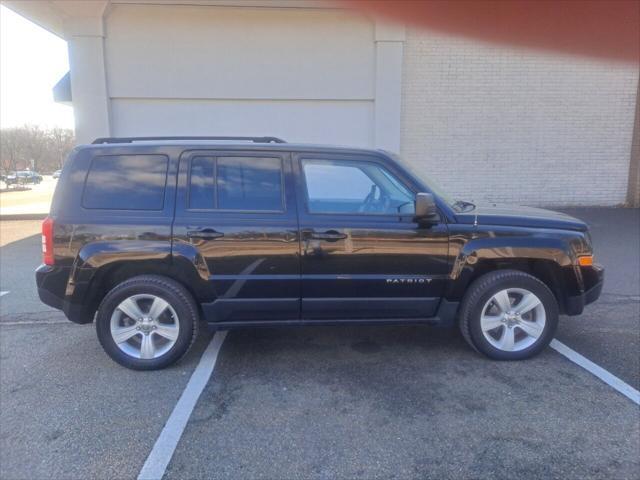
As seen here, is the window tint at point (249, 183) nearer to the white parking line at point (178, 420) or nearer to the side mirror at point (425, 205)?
the side mirror at point (425, 205)

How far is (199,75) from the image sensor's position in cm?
977

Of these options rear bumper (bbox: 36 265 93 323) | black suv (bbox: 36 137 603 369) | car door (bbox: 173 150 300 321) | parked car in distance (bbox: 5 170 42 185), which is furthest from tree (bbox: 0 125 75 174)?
car door (bbox: 173 150 300 321)

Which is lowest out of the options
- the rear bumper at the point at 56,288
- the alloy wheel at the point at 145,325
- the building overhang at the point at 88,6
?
the alloy wheel at the point at 145,325

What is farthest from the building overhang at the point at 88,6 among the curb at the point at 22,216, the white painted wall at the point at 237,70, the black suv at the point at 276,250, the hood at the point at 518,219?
the hood at the point at 518,219

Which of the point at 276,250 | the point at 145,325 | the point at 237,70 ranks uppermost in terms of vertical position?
the point at 237,70

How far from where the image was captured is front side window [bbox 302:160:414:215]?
141 inches

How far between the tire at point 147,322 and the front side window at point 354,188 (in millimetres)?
1362

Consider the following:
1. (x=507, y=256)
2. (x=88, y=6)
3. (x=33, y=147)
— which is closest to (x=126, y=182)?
(x=507, y=256)

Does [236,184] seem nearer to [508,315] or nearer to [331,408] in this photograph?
[331,408]

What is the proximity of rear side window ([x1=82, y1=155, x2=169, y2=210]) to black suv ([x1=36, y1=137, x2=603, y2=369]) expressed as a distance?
0.03 feet

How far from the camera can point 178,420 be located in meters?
2.87

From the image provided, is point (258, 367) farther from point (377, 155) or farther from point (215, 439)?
point (377, 155)

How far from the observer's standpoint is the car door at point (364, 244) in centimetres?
347

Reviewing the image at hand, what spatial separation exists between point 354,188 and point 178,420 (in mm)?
2177
